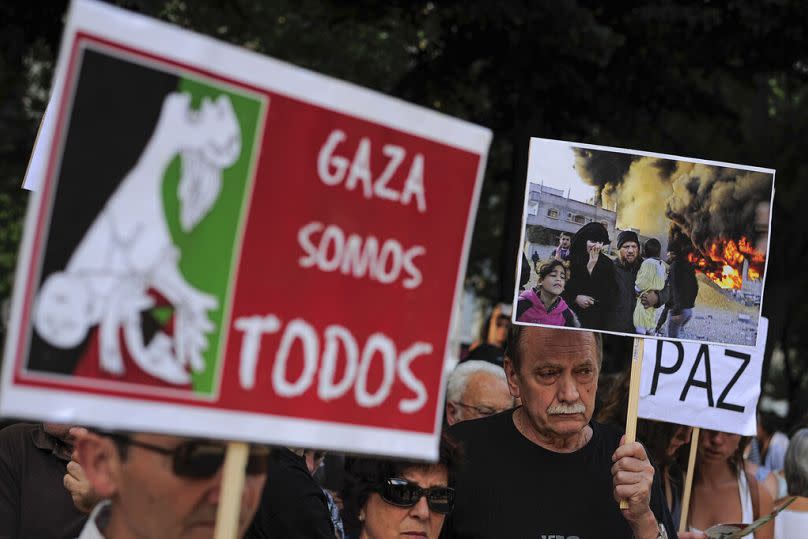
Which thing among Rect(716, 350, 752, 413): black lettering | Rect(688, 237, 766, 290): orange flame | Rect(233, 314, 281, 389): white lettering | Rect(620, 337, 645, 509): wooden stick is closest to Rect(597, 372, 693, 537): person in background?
Rect(716, 350, 752, 413): black lettering

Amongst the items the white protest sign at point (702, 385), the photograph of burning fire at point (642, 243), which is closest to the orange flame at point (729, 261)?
the photograph of burning fire at point (642, 243)

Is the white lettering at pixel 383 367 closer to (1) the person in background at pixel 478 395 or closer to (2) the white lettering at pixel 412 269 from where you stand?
(2) the white lettering at pixel 412 269

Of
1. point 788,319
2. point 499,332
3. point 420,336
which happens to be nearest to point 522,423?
point 420,336

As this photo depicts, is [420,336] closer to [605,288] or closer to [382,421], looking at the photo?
[382,421]

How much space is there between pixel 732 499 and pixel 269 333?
489 centimetres

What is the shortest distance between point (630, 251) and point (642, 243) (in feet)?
0.17

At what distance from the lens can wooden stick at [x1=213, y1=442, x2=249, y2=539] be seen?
2.88 m

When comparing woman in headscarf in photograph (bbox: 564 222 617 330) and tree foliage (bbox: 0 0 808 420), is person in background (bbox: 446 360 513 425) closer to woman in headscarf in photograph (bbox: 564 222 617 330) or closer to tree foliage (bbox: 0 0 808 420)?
woman in headscarf in photograph (bbox: 564 222 617 330)

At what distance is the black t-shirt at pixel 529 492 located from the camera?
4602 millimetres

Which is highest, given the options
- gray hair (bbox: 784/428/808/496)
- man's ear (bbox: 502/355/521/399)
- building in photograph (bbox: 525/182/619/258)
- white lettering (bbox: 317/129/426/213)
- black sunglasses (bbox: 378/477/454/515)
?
building in photograph (bbox: 525/182/619/258)

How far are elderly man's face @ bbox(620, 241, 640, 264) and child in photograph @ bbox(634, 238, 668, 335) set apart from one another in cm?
3

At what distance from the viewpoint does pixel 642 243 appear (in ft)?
17.1

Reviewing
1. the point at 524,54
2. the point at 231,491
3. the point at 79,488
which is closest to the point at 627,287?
the point at 79,488

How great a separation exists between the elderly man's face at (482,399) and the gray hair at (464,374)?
0.08ft
